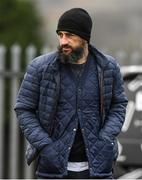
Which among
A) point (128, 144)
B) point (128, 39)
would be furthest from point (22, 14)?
point (128, 144)

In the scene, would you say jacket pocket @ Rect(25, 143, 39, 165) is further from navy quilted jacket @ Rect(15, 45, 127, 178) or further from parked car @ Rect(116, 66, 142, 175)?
parked car @ Rect(116, 66, 142, 175)

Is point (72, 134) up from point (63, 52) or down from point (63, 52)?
down

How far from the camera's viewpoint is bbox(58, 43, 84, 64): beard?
16.0 feet

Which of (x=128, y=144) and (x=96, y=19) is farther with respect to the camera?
(x=96, y=19)

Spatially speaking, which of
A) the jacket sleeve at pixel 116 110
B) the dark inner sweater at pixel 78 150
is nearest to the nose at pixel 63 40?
the jacket sleeve at pixel 116 110

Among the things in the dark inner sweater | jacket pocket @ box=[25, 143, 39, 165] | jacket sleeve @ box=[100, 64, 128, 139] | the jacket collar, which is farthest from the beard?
jacket pocket @ box=[25, 143, 39, 165]

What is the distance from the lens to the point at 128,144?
630 cm

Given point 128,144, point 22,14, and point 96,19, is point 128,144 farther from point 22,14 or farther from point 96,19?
point 96,19

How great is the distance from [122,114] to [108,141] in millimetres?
215

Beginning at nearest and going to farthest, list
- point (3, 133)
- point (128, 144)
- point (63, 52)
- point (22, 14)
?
point (63, 52), point (128, 144), point (3, 133), point (22, 14)

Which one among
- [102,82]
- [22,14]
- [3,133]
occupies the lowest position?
[3,133]

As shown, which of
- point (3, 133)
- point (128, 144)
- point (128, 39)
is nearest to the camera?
point (128, 144)

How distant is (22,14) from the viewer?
13.5 meters

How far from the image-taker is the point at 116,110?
5.05 m
